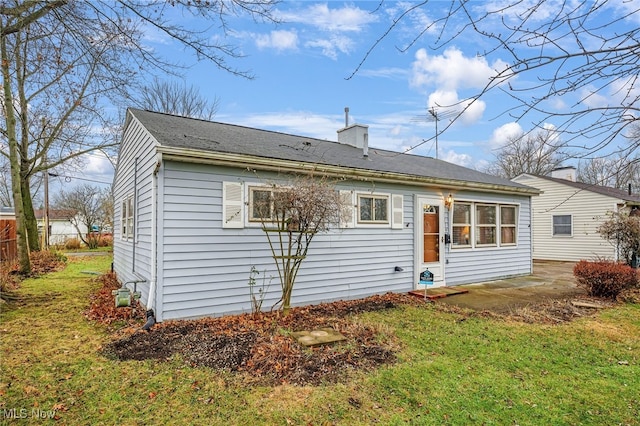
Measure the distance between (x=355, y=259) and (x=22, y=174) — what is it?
44.6 feet

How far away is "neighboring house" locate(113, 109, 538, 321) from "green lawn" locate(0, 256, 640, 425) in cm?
168

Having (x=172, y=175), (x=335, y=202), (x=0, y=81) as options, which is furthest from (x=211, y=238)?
(x=0, y=81)

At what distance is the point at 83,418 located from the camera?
2.88 meters

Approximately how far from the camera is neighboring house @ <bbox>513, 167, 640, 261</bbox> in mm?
14297

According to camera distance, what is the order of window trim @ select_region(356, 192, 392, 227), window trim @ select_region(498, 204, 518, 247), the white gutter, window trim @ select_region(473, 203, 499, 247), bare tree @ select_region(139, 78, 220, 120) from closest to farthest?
the white gutter, window trim @ select_region(356, 192, 392, 227), window trim @ select_region(473, 203, 499, 247), window trim @ select_region(498, 204, 518, 247), bare tree @ select_region(139, 78, 220, 120)

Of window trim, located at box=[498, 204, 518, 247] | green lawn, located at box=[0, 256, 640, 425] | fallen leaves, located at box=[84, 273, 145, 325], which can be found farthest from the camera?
window trim, located at box=[498, 204, 518, 247]

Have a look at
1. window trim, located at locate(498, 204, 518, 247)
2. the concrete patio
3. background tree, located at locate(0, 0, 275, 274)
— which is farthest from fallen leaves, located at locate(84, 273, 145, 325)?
window trim, located at locate(498, 204, 518, 247)

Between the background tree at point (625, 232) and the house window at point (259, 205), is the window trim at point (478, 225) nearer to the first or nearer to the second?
the background tree at point (625, 232)

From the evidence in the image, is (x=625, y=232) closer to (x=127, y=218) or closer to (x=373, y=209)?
(x=373, y=209)

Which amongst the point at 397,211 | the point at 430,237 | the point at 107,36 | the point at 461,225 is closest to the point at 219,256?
the point at 107,36

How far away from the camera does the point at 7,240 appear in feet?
39.5

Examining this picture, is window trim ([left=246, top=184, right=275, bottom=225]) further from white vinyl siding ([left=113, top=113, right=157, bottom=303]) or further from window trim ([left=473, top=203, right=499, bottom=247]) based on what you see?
window trim ([left=473, top=203, right=499, bottom=247])

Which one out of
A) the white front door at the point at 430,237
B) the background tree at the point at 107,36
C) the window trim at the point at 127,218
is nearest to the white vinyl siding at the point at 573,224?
the white front door at the point at 430,237

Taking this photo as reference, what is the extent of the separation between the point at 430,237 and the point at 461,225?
3.85 ft
